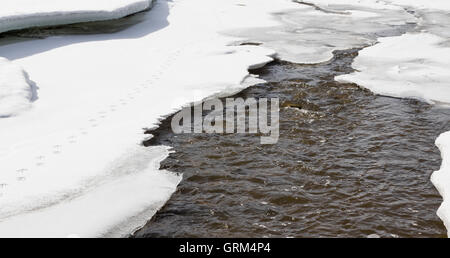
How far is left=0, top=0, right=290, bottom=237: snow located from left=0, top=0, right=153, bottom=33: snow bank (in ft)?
1.13

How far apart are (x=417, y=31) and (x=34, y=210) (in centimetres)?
904

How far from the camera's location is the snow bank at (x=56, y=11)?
8.25m

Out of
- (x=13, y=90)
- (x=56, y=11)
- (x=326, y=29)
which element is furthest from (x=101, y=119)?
(x=326, y=29)

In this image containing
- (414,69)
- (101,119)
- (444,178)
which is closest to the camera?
(444,178)

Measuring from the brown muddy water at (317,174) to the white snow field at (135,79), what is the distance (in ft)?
0.67

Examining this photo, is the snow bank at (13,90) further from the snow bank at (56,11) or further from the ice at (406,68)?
the ice at (406,68)

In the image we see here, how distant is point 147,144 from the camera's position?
5031 millimetres

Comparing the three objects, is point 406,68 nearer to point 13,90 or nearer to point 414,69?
point 414,69

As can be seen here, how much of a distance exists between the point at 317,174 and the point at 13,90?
387 cm

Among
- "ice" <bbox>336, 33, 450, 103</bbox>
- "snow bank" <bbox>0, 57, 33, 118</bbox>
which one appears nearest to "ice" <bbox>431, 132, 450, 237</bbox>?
"ice" <bbox>336, 33, 450, 103</bbox>

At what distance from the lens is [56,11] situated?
348 inches

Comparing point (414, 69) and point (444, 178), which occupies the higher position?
point (414, 69)

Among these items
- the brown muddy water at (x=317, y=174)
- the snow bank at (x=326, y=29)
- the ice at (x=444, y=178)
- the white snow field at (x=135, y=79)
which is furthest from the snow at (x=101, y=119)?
the ice at (x=444, y=178)
